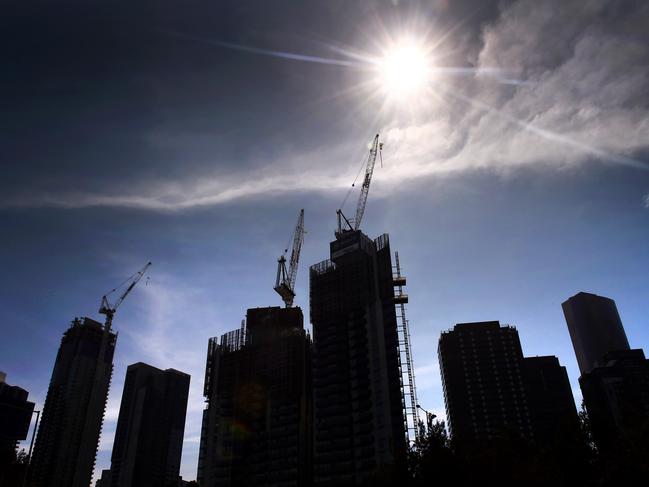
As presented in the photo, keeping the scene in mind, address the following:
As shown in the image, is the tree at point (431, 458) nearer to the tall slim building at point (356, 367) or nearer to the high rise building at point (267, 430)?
the tall slim building at point (356, 367)

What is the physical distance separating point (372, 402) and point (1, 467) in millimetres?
102814

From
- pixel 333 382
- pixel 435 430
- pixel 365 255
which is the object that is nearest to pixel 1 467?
pixel 435 430

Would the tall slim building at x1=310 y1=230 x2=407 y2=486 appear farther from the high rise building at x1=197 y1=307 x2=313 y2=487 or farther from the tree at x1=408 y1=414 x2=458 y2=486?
the tree at x1=408 y1=414 x2=458 y2=486

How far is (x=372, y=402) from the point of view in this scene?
16188cm

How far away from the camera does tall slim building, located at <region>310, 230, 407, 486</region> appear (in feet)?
514

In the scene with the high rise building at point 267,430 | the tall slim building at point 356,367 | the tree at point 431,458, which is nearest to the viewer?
the tree at point 431,458

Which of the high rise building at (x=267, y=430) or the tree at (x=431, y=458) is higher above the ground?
the high rise building at (x=267, y=430)

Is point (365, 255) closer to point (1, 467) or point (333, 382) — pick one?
point (333, 382)

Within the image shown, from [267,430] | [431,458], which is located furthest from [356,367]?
[431,458]

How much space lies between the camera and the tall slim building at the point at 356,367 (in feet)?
514

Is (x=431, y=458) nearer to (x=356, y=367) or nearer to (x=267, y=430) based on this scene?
(x=356, y=367)

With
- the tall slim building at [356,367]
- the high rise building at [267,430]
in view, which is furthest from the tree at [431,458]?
the high rise building at [267,430]

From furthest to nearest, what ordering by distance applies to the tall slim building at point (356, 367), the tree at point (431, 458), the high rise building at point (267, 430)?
the high rise building at point (267, 430) < the tall slim building at point (356, 367) < the tree at point (431, 458)

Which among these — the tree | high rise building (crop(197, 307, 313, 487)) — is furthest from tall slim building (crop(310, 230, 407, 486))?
the tree
